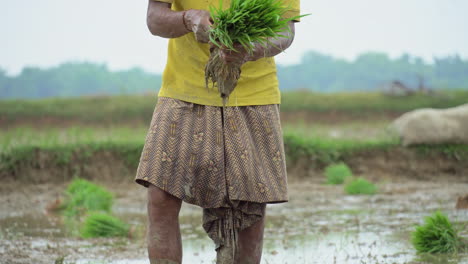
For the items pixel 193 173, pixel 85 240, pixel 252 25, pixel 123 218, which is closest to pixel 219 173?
pixel 193 173

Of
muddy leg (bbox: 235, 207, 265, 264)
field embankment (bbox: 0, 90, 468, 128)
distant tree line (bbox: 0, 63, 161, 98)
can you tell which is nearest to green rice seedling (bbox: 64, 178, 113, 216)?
muddy leg (bbox: 235, 207, 265, 264)

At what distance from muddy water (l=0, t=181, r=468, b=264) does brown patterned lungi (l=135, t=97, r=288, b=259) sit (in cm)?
150

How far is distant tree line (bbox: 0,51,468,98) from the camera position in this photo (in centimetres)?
2236

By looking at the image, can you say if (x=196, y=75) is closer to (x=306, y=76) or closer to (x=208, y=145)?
(x=208, y=145)

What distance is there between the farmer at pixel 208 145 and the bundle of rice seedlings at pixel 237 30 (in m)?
0.04

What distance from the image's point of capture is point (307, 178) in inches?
413

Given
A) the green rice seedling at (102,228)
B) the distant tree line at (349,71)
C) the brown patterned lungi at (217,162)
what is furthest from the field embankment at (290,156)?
the distant tree line at (349,71)

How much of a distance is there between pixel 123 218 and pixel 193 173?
426 centimetres

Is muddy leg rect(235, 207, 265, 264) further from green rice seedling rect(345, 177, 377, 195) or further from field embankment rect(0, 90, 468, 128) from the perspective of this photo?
field embankment rect(0, 90, 468, 128)

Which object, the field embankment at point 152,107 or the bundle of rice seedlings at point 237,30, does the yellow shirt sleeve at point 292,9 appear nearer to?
the bundle of rice seedlings at point 237,30

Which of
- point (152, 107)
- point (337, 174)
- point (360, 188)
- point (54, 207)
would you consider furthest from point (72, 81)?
point (360, 188)

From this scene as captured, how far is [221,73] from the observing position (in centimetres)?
301

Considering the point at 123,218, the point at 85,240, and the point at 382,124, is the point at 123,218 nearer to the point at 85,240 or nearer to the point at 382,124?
the point at 85,240

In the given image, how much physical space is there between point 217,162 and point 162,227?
0.40 metres
